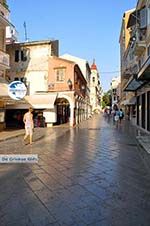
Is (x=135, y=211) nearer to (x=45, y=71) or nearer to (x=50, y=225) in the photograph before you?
(x=50, y=225)

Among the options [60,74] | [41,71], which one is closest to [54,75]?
[60,74]

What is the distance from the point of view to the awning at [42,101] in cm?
2784

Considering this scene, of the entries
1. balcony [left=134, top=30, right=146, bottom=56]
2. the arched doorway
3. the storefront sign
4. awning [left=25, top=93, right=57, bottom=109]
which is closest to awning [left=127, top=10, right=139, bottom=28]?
balcony [left=134, top=30, right=146, bottom=56]

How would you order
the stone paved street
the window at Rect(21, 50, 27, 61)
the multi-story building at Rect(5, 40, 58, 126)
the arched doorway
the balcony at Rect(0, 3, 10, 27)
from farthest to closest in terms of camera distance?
1. the arched doorway
2. the window at Rect(21, 50, 27, 61)
3. the multi-story building at Rect(5, 40, 58, 126)
4. the balcony at Rect(0, 3, 10, 27)
5. the stone paved street

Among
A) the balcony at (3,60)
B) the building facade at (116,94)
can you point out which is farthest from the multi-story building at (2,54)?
the building facade at (116,94)

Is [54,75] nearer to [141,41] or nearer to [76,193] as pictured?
[141,41]

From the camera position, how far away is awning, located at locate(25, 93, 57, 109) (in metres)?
27.8

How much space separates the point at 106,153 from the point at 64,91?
64.6 ft

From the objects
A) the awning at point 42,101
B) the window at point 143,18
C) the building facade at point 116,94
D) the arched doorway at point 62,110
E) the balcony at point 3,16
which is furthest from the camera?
the building facade at point 116,94

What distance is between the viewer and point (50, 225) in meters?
4.25

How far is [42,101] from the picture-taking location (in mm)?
28188

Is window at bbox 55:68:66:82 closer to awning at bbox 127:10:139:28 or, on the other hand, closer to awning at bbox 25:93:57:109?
awning at bbox 25:93:57:109

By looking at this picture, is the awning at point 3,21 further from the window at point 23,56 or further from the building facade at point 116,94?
the building facade at point 116,94

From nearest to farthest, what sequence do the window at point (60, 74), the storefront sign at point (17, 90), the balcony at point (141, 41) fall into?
the storefront sign at point (17, 90)
the balcony at point (141, 41)
the window at point (60, 74)
